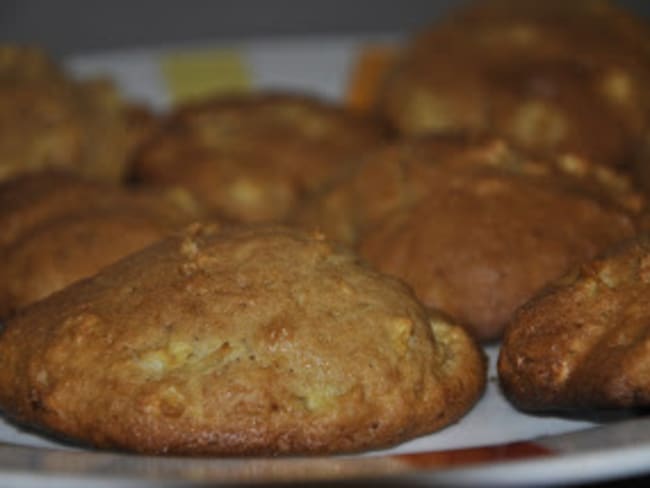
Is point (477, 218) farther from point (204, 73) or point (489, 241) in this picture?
point (204, 73)

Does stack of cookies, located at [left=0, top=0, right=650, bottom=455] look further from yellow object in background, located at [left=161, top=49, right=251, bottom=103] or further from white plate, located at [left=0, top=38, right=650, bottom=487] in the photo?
yellow object in background, located at [left=161, top=49, right=251, bottom=103]

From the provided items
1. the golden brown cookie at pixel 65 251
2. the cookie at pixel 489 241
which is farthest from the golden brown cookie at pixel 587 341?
the golden brown cookie at pixel 65 251

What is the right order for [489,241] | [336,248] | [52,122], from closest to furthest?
[336,248] < [489,241] < [52,122]

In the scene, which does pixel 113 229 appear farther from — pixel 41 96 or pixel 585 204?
pixel 585 204

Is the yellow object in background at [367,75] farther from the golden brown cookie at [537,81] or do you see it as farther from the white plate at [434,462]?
the white plate at [434,462]

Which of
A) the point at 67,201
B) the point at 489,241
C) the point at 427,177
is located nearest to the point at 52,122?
the point at 67,201

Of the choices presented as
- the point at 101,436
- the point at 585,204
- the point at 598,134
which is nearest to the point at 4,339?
the point at 101,436
